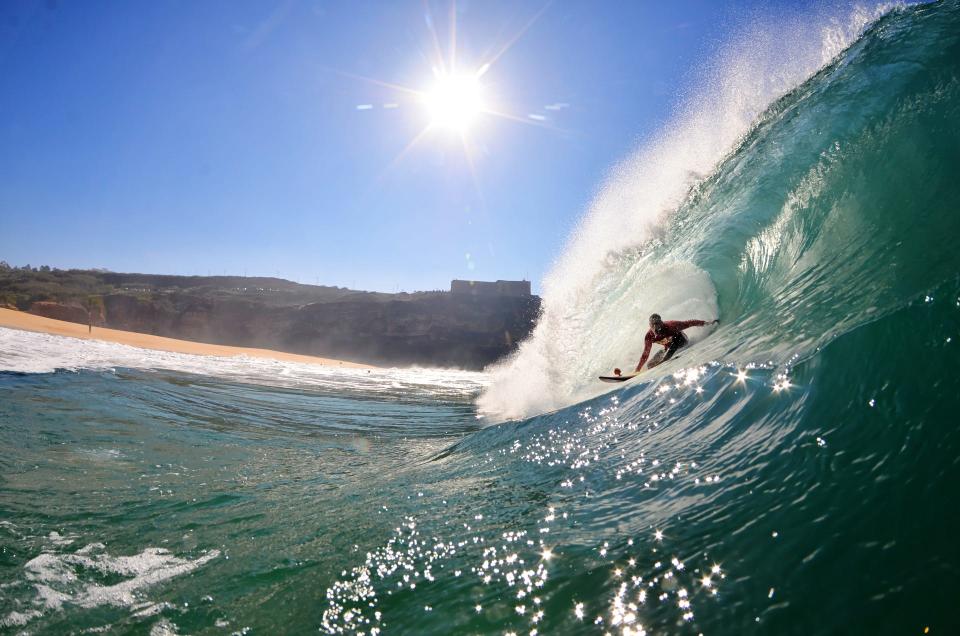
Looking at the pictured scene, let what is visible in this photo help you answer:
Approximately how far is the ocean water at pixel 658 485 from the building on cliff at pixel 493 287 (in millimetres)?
54683

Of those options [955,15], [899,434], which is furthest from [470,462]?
[955,15]

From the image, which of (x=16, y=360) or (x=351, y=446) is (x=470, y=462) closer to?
(x=351, y=446)

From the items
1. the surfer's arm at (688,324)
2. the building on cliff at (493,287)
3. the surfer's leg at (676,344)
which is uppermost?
the building on cliff at (493,287)

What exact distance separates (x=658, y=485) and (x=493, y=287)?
60.7 m

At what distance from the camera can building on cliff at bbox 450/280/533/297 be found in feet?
203

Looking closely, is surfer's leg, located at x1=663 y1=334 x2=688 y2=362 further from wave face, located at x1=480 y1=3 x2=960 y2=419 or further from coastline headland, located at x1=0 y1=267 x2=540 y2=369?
coastline headland, located at x1=0 y1=267 x2=540 y2=369

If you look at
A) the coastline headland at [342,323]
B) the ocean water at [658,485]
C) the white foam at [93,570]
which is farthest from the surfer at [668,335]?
the coastline headland at [342,323]

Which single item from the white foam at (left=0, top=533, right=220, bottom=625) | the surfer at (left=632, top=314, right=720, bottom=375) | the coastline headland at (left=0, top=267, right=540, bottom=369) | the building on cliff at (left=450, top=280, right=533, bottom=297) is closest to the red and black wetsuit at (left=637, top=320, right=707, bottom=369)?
the surfer at (left=632, top=314, right=720, bottom=375)

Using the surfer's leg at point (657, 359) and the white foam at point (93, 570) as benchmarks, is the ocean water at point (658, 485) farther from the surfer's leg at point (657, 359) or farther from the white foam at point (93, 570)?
the surfer's leg at point (657, 359)

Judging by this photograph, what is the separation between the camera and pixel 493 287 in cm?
6312

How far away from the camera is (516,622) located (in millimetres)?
1782

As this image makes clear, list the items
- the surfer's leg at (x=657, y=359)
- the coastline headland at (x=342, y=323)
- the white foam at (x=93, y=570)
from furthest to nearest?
the coastline headland at (x=342, y=323), the surfer's leg at (x=657, y=359), the white foam at (x=93, y=570)

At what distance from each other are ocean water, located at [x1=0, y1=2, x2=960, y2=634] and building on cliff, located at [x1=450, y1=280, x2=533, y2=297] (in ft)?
179

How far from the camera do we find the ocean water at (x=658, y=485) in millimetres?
1730
